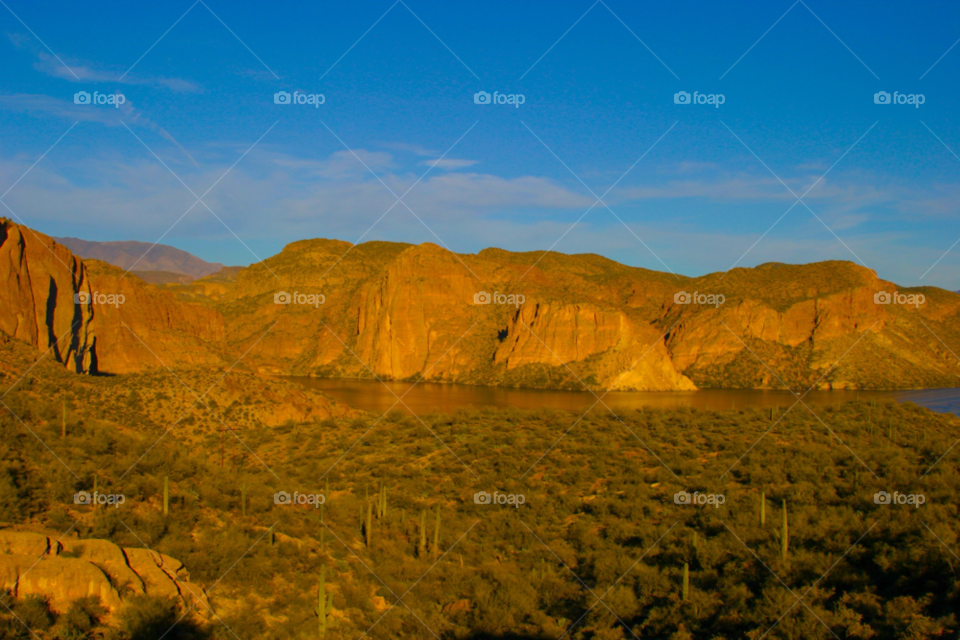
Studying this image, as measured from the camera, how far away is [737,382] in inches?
4225

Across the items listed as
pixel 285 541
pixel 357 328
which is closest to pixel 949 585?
pixel 285 541

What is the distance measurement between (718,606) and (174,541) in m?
12.3

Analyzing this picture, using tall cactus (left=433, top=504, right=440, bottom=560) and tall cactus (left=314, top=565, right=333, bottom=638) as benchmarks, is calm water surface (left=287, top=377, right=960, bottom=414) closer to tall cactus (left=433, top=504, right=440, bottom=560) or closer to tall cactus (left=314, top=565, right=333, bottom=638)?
tall cactus (left=433, top=504, right=440, bottom=560)

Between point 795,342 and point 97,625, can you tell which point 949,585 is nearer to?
point 97,625

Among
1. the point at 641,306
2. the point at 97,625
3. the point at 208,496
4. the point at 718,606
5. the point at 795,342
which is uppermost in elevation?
the point at 641,306

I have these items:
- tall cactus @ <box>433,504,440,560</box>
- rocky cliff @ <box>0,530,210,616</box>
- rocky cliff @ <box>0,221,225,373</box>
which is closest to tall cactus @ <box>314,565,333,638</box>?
rocky cliff @ <box>0,530,210,616</box>

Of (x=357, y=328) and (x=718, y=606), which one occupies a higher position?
(x=357, y=328)

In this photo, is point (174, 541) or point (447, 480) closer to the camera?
point (174, 541)

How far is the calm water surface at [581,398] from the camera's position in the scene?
224 ft

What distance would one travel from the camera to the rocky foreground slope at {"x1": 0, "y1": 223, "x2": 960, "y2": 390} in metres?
102

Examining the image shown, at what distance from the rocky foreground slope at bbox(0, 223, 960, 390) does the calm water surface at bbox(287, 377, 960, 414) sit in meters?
7.07

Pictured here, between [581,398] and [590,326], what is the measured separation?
24604mm

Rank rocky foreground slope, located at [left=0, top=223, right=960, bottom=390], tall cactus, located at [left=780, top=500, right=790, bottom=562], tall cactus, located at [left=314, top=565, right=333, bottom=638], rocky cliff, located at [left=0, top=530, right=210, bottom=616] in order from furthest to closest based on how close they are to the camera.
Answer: rocky foreground slope, located at [left=0, top=223, right=960, bottom=390]
tall cactus, located at [left=780, top=500, right=790, bottom=562]
tall cactus, located at [left=314, top=565, right=333, bottom=638]
rocky cliff, located at [left=0, top=530, right=210, bottom=616]

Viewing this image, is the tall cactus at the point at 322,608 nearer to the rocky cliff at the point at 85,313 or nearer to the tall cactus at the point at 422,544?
the tall cactus at the point at 422,544
